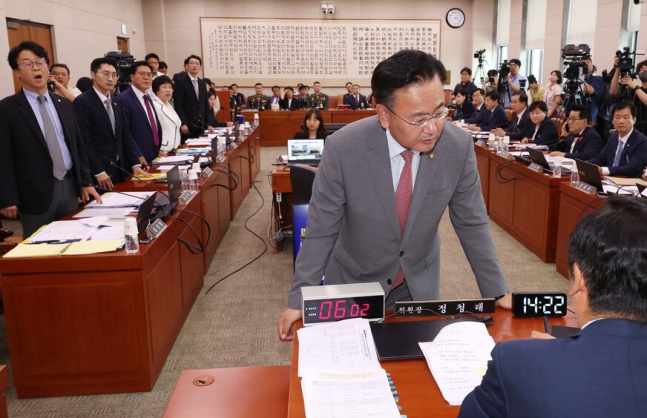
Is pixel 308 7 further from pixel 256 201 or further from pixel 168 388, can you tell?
pixel 168 388

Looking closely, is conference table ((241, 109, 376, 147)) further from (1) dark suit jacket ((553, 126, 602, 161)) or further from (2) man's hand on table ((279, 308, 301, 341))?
(2) man's hand on table ((279, 308, 301, 341))

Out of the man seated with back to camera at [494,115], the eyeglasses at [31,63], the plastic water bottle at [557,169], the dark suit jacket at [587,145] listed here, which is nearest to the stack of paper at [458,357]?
the eyeglasses at [31,63]

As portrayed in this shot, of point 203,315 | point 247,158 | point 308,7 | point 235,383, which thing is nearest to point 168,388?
point 203,315

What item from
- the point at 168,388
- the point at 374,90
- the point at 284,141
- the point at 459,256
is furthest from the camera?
the point at 284,141

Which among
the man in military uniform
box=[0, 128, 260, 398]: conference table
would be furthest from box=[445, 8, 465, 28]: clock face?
box=[0, 128, 260, 398]: conference table

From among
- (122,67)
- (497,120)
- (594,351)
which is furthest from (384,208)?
(497,120)

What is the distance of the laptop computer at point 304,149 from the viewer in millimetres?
4527

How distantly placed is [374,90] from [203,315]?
220 centimetres

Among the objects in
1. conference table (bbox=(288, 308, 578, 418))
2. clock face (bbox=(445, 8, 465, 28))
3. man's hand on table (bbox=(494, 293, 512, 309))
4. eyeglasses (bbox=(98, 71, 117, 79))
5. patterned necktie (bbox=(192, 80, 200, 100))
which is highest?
clock face (bbox=(445, 8, 465, 28))

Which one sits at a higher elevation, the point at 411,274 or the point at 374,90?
the point at 374,90

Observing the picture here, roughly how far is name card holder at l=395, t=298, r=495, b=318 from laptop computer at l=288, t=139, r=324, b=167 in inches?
125

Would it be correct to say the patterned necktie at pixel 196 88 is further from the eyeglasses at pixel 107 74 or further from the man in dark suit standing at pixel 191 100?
the eyeglasses at pixel 107 74

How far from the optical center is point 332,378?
44.5 inches

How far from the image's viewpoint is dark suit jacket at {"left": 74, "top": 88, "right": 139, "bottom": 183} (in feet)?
11.2
